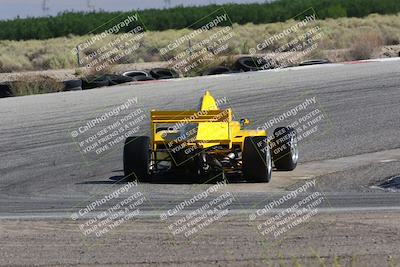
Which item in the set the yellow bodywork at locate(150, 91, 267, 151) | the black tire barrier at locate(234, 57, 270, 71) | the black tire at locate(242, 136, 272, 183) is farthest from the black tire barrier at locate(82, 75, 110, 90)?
the black tire at locate(242, 136, 272, 183)

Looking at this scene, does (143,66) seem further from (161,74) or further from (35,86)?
(35,86)

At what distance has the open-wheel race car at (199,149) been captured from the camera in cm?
1423

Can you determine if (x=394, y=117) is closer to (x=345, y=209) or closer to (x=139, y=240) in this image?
(x=345, y=209)

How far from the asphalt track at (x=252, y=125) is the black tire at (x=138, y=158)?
0.89 ft

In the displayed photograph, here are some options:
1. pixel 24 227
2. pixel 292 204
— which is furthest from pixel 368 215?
pixel 24 227

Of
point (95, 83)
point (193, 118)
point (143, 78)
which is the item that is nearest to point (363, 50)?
point (143, 78)

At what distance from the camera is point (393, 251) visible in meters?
8.72

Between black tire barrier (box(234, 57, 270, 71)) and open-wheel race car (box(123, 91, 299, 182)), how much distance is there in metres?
17.1

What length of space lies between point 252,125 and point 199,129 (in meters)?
6.47

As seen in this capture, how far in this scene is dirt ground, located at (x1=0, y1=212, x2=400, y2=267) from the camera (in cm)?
863

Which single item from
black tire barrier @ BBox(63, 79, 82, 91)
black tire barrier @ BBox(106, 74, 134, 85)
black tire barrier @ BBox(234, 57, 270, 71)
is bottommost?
black tire barrier @ BBox(234, 57, 270, 71)

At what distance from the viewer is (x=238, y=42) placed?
49.1m

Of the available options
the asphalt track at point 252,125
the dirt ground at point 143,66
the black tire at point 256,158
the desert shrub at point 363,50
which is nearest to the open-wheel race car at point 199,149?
the black tire at point 256,158

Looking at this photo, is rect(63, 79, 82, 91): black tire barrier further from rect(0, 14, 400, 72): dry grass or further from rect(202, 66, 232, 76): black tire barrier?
rect(0, 14, 400, 72): dry grass
